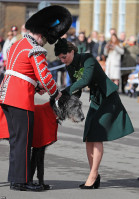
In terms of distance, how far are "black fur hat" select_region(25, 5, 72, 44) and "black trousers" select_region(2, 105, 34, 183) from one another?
0.84 m

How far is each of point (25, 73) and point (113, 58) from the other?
13894 mm

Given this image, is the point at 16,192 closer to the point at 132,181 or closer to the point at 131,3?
the point at 132,181

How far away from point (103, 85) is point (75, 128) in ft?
18.8

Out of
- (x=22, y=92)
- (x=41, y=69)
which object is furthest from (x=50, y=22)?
(x=22, y=92)

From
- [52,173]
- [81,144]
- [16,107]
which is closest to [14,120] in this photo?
[16,107]

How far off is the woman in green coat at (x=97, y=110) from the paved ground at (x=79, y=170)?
301mm

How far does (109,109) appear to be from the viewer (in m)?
7.84

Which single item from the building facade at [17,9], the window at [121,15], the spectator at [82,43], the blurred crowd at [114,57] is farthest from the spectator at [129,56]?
the building facade at [17,9]

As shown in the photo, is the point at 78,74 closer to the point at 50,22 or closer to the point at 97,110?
the point at 97,110

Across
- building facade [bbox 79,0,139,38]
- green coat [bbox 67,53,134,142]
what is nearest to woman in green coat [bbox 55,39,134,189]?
green coat [bbox 67,53,134,142]

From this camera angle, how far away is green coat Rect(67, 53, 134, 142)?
777 centimetres

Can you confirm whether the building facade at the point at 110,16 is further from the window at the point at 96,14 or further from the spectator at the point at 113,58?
the spectator at the point at 113,58

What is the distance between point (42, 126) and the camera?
25.1ft

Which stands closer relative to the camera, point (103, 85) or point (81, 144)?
point (103, 85)
